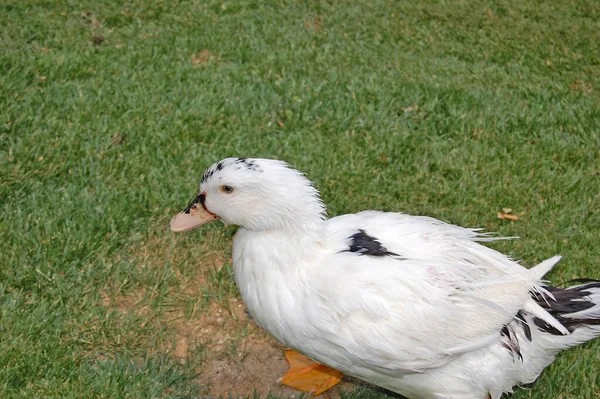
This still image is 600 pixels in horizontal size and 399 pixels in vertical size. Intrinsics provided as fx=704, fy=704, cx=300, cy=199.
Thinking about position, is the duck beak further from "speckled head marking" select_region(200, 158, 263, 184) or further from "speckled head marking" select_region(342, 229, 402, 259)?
"speckled head marking" select_region(342, 229, 402, 259)

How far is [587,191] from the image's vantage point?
15.8 feet

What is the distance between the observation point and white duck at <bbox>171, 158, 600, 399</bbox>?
287 centimetres

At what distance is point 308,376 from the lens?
352 centimetres

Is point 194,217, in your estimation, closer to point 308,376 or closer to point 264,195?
point 264,195

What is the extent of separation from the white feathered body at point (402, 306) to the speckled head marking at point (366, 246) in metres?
0.03

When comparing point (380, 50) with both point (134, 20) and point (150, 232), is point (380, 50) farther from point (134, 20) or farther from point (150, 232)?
point (150, 232)

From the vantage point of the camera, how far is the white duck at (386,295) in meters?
2.87

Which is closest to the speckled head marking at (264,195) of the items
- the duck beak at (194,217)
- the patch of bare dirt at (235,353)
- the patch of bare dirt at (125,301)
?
the duck beak at (194,217)

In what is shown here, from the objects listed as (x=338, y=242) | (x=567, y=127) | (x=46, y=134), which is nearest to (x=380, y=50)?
(x=567, y=127)

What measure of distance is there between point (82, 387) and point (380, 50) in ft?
13.8

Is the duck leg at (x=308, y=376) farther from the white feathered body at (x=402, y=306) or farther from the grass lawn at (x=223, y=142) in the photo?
the white feathered body at (x=402, y=306)

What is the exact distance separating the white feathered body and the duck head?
0.08 m

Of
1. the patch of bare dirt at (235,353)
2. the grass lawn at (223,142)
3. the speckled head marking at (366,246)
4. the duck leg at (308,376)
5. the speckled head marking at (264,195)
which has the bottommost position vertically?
the patch of bare dirt at (235,353)

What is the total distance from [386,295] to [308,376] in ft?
2.85
